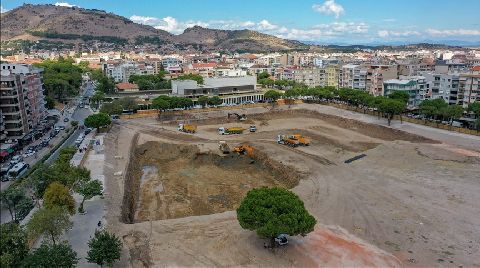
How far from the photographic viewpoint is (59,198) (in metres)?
28.8

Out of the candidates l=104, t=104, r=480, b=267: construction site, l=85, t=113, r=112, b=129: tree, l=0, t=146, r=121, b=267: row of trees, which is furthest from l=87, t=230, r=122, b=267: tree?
l=85, t=113, r=112, b=129: tree

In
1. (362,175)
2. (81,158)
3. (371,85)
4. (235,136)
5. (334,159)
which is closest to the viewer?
(362,175)

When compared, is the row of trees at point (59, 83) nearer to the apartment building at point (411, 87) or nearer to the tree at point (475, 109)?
the apartment building at point (411, 87)

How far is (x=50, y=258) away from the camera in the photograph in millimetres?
20297

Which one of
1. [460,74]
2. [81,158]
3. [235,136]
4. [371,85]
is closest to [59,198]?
[81,158]

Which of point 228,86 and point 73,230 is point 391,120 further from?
point 73,230

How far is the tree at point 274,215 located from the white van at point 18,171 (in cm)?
2951

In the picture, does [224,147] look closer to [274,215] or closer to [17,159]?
[17,159]

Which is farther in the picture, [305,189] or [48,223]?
[305,189]

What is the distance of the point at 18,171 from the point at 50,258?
28.0 metres

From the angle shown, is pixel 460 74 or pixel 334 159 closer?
pixel 334 159

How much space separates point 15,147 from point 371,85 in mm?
79341

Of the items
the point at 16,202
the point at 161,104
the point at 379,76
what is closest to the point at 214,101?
the point at 161,104

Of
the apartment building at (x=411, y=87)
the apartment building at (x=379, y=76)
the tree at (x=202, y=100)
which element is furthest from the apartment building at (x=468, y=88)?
the tree at (x=202, y=100)
